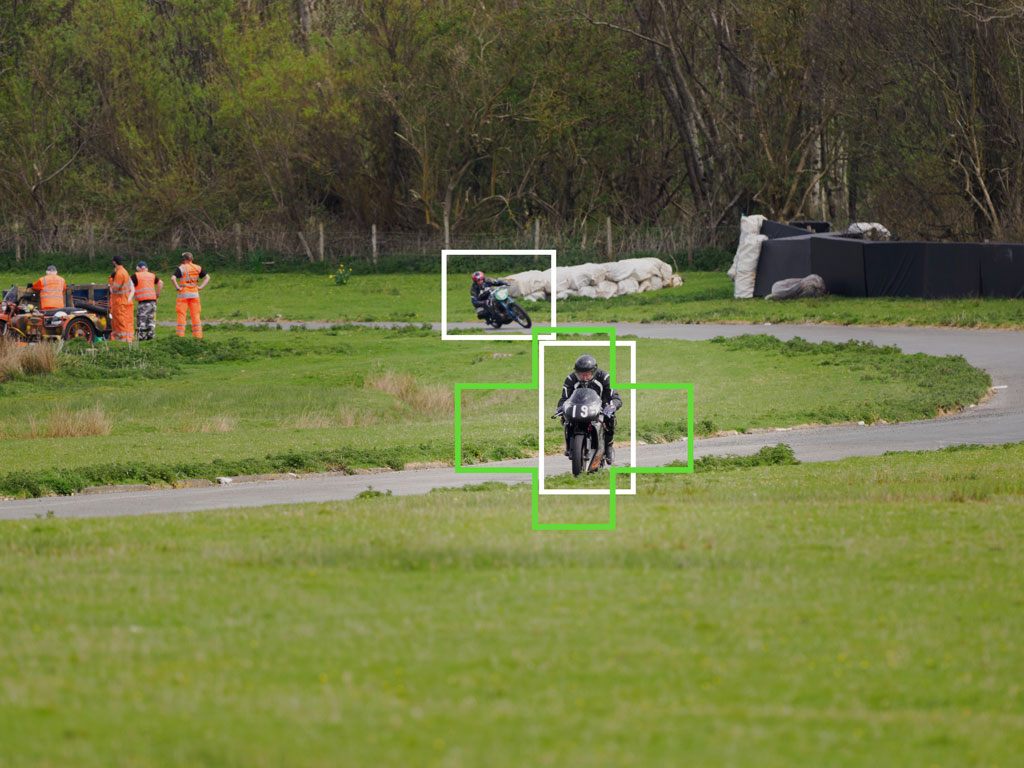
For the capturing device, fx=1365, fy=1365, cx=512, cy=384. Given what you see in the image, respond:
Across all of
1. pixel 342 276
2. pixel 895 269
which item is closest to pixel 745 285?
pixel 895 269

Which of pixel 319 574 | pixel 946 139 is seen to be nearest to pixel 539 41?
pixel 946 139

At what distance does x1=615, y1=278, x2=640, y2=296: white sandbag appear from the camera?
4938cm

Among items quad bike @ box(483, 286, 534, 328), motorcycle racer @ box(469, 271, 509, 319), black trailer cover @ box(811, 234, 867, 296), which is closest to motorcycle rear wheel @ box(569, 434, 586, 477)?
quad bike @ box(483, 286, 534, 328)

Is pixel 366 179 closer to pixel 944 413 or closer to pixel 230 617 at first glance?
pixel 944 413

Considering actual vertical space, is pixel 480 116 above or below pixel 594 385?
above

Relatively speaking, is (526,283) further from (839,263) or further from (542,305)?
(839,263)

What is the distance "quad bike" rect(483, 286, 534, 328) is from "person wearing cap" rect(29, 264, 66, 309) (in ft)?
36.4

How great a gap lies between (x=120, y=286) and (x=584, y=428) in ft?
67.8

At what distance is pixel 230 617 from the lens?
835 cm

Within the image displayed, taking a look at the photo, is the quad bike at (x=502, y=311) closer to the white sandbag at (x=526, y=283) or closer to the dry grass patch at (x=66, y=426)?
the white sandbag at (x=526, y=283)

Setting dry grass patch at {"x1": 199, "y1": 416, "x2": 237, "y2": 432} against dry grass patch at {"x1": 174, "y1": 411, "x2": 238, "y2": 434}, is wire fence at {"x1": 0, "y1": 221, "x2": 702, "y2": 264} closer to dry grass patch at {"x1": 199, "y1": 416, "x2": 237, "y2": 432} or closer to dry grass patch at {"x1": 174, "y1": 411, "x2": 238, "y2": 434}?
dry grass patch at {"x1": 174, "y1": 411, "x2": 238, "y2": 434}

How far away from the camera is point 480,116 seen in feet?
205

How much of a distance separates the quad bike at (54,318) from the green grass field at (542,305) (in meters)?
10.5

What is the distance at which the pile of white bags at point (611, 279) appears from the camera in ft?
161
